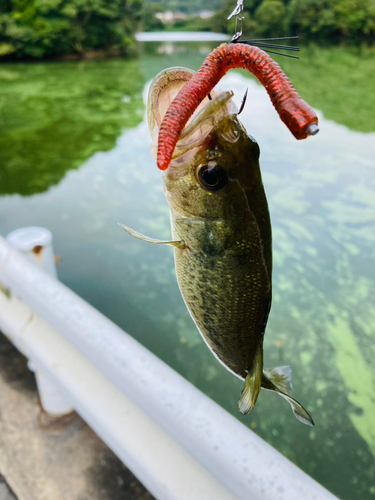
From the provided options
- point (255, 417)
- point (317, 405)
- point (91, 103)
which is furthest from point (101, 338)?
point (91, 103)

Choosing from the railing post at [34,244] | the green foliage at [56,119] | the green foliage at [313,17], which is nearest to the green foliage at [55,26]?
the green foliage at [56,119]

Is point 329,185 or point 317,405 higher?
point 329,185

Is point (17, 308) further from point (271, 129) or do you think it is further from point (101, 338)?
point (271, 129)

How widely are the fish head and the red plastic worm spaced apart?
0.07 m

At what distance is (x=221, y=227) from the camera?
693 millimetres

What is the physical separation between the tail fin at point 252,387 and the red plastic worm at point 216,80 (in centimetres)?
46

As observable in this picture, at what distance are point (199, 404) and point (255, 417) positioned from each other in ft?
6.24

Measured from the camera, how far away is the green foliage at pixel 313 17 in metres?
13.2

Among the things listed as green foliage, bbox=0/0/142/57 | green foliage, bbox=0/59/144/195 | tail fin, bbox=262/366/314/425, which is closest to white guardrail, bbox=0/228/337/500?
tail fin, bbox=262/366/314/425

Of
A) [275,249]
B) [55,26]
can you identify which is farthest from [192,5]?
[275,249]

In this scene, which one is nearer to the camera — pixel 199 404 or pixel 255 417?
pixel 199 404

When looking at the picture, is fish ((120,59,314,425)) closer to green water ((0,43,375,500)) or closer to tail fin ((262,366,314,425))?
tail fin ((262,366,314,425))

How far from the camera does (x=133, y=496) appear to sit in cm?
180

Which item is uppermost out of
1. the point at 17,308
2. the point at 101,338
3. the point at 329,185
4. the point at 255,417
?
the point at 101,338
